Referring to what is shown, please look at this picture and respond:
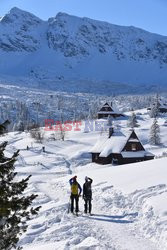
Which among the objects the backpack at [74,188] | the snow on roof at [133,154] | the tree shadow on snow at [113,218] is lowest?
the snow on roof at [133,154]

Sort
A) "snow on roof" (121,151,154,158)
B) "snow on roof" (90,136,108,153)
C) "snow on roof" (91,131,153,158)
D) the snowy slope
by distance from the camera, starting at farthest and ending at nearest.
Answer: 1. "snow on roof" (90,136,108,153)
2. "snow on roof" (91,131,153,158)
3. "snow on roof" (121,151,154,158)
4. the snowy slope

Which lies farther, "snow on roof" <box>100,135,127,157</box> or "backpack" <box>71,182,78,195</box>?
"snow on roof" <box>100,135,127,157</box>

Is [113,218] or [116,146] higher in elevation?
[113,218]

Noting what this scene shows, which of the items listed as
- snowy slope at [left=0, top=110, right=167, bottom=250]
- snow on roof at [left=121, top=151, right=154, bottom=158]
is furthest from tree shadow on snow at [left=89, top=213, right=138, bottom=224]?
snow on roof at [left=121, top=151, right=154, bottom=158]

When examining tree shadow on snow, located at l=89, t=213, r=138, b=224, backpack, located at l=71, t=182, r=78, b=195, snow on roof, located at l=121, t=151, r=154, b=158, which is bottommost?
snow on roof, located at l=121, t=151, r=154, b=158

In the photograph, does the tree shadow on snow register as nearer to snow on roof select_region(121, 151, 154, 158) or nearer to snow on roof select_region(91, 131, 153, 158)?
snow on roof select_region(121, 151, 154, 158)

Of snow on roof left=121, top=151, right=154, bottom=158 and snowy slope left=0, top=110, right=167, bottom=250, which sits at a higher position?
snowy slope left=0, top=110, right=167, bottom=250

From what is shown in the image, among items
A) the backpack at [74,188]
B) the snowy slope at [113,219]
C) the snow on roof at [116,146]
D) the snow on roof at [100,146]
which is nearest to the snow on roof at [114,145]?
the snow on roof at [116,146]

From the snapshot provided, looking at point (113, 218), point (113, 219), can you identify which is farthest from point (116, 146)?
point (113, 219)

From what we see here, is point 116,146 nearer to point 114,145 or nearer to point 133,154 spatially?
point 114,145

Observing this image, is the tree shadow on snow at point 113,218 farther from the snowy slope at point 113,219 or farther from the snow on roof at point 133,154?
the snow on roof at point 133,154

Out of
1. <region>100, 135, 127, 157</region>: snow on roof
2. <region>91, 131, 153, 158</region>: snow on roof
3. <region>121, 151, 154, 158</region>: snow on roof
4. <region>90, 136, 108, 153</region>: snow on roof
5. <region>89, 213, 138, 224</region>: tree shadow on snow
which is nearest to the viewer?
<region>89, 213, 138, 224</region>: tree shadow on snow

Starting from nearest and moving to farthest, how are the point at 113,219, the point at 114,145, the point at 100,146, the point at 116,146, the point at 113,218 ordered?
the point at 113,219, the point at 113,218, the point at 116,146, the point at 114,145, the point at 100,146

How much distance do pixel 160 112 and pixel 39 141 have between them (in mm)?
55464
